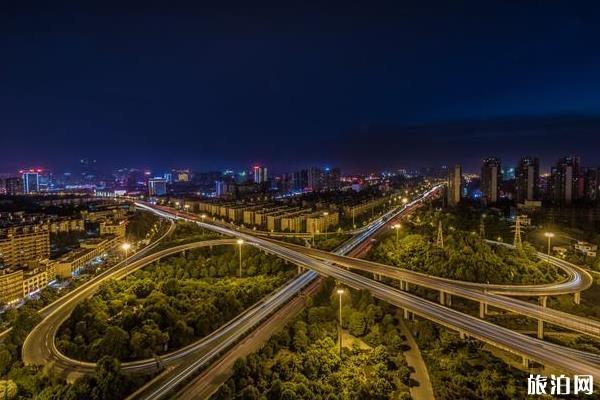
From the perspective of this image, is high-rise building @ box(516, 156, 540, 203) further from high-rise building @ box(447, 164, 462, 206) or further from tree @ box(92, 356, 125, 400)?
tree @ box(92, 356, 125, 400)

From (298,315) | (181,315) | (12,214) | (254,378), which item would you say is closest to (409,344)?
(298,315)

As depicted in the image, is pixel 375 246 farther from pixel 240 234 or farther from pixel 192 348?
pixel 192 348

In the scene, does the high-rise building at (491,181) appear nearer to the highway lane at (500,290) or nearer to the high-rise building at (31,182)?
the highway lane at (500,290)

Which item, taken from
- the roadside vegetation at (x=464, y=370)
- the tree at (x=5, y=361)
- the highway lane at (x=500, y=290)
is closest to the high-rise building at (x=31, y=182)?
the tree at (x=5, y=361)

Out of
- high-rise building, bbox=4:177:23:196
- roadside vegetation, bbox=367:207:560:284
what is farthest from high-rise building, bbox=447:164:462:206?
high-rise building, bbox=4:177:23:196

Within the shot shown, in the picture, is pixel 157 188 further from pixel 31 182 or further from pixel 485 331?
pixel 485 331
